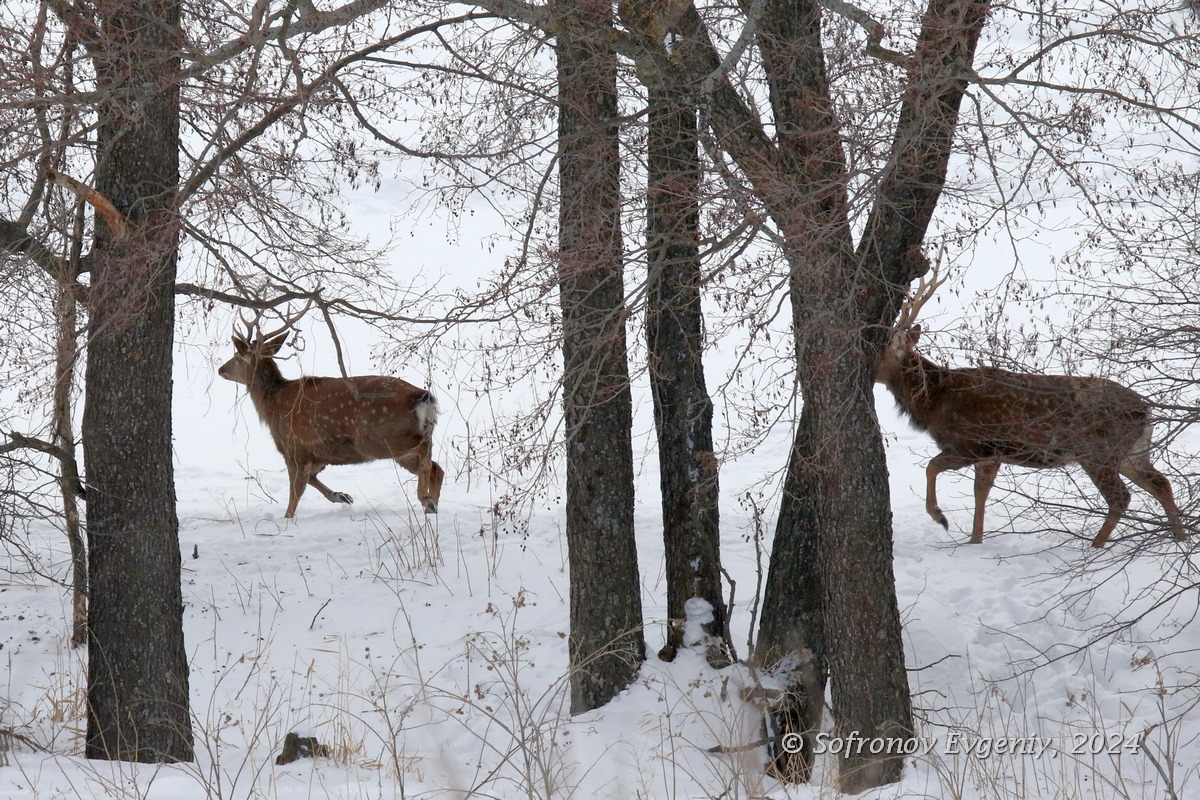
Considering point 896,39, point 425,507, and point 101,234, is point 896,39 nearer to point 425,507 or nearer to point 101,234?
point 101,234

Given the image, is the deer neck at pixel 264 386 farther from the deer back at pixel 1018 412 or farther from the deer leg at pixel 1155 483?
the deer leg at pixel 1155 483

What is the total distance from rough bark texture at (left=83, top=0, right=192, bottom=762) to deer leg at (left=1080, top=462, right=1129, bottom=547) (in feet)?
16.4

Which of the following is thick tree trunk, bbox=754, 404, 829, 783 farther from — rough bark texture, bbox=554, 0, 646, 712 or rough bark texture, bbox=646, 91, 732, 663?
rough bark texture, bbox=554, 0, 646, 712

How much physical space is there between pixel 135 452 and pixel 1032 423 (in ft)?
16.1

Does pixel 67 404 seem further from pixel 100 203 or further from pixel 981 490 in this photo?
pixel 981 490

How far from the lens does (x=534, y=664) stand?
7.96 meters

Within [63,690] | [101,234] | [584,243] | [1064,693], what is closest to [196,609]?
[63,690]

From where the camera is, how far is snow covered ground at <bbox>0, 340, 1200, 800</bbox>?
5758 mm

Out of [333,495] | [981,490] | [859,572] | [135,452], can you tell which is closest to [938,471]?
[981,490]

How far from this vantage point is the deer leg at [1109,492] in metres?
5.82

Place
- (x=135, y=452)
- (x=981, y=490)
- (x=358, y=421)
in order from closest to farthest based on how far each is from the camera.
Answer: (x=135, y=452) → (x=981, y=490) → (x=358, y=421)

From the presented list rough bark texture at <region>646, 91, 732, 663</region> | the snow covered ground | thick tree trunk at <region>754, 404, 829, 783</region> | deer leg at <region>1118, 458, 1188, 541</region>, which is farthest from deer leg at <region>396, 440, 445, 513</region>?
deer leg at <region>1118, 458, 1188, 541</region>

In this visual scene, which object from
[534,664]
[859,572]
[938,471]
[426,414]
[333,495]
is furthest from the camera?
[333,495]

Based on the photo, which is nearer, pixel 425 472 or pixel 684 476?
pixel 684 476
